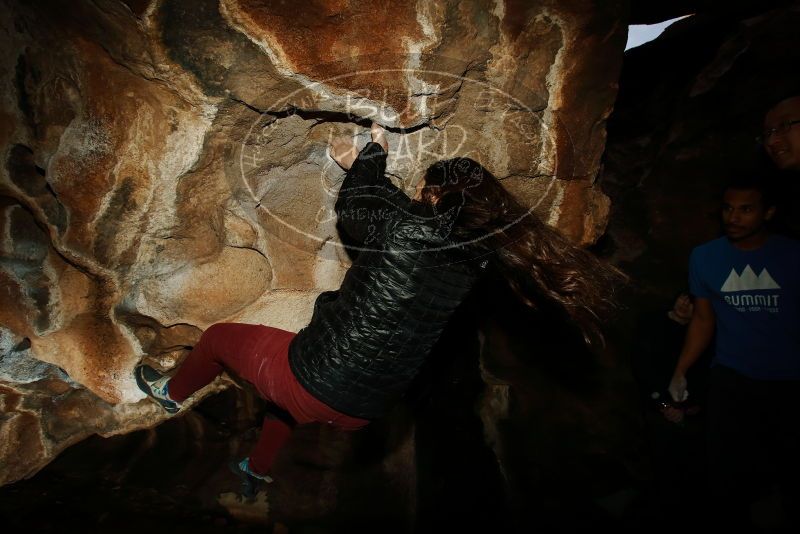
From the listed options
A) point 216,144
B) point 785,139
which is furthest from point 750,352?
point 216,144

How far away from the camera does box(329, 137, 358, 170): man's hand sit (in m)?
1.98

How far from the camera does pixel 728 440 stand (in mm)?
2051

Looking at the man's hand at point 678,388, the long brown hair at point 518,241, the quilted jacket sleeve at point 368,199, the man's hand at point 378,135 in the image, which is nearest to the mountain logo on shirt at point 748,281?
the man's hand at point 678,388

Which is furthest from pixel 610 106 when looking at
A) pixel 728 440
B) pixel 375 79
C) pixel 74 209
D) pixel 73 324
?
pixel 73 324

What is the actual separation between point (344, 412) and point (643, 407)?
7.08ft

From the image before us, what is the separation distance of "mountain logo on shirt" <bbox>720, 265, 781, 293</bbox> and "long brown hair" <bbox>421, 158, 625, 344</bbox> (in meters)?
0.85

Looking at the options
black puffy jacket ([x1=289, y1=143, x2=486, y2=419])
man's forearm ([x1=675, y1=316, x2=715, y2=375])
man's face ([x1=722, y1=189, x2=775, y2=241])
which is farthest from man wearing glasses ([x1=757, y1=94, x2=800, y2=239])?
black puffy jacket ([x1=289, y1=143, x2=486, y2=419])

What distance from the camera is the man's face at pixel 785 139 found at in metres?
2.04

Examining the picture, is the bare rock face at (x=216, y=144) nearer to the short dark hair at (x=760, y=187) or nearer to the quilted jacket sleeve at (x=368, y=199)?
the quilted jacket sleeve at (x=368, y=199)

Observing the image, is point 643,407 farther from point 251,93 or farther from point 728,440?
point 251,93

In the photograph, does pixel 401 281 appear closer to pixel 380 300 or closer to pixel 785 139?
pixel 380 300

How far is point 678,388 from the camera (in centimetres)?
235

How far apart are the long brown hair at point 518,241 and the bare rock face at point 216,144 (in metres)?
0.55

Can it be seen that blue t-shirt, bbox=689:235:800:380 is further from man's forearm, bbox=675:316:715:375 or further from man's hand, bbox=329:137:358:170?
man's hand, bbox=329:137:358:170
